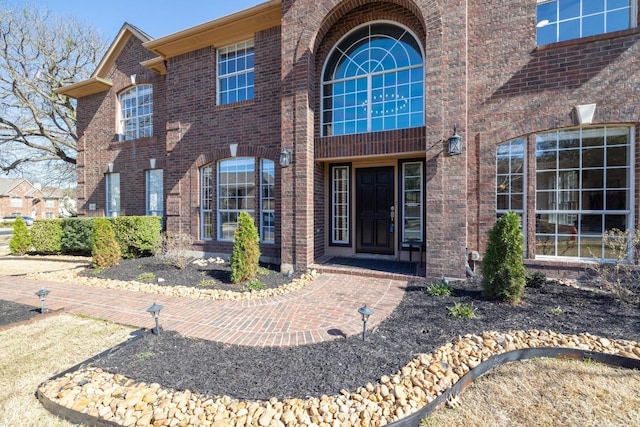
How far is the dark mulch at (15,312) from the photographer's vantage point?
4.31 meters

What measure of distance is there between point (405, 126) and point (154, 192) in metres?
9.19

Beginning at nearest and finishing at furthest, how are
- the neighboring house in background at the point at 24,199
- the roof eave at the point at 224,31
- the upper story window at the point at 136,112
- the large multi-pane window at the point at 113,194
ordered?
the roof eave at the point at 224,31 → the upper story window at the point at 136,112 → the large multi-pane window at the point at 113,194 → the neighboring house in background at the point at 24,199

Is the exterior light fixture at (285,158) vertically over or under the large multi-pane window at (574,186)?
over

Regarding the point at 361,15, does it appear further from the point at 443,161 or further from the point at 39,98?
the point at 39,98

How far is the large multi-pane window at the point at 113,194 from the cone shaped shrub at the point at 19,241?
259 centimetres

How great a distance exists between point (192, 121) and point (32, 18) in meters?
14.0

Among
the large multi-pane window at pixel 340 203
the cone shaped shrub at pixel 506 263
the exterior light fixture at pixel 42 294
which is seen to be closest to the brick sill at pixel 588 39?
the cone shaped shrub at pixel 506 263

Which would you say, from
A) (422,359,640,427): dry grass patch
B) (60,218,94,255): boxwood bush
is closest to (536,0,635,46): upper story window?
(422,359,640,427): dry grass patch

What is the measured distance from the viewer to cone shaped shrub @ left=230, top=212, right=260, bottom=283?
232 inches

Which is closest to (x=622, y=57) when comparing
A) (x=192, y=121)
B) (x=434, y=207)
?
(x=434, y=207)

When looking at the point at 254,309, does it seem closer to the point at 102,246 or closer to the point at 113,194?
the point at 102,246

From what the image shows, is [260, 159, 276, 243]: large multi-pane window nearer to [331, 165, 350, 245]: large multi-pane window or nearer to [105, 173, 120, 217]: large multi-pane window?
[331, 165, 350, 245]: large multi-pane window

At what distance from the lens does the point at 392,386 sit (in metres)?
2.64

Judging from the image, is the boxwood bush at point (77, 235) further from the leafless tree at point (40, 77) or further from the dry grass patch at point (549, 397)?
the dry grass patch at point (549, 397)
